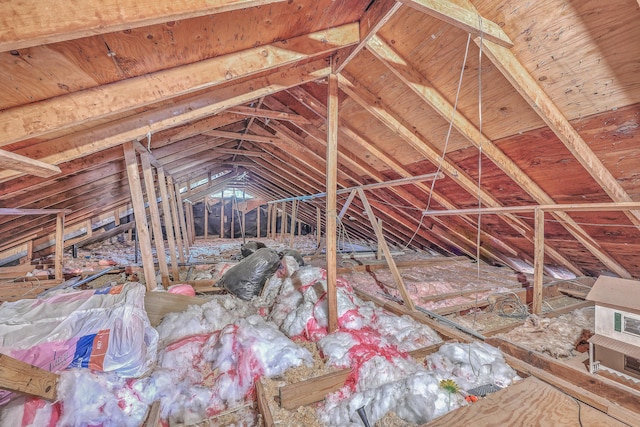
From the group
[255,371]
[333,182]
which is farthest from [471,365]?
[333,182]

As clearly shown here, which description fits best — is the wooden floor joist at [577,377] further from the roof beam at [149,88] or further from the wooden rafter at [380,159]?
the roof beam at [149,88]

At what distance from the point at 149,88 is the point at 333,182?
1.49m

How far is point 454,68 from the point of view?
1.86m

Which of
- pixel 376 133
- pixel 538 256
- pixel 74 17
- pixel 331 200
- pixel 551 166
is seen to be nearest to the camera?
A: pixel 74 17

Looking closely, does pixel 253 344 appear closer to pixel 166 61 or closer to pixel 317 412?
pixel 317 412

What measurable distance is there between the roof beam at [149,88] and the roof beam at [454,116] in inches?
13.8

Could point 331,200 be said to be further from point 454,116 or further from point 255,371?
point 255,371

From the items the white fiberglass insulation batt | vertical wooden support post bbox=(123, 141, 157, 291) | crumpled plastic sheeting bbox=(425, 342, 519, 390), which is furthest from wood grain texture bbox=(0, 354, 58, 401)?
crumpled plastic sheeting bbox=(425, 342, 519, 390)

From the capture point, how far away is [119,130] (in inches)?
71.9

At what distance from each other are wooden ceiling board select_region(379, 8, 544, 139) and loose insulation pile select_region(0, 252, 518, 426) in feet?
5.82

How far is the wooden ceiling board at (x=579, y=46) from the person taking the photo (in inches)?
49.9

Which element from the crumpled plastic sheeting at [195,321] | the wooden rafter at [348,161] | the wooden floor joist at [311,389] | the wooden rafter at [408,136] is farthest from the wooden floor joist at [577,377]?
the crumpled plastic sheeting at [195,321]

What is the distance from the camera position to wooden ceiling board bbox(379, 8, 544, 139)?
5.57ft

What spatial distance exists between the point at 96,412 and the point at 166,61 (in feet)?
6.44
